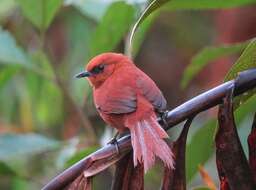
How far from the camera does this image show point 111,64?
2.89 m

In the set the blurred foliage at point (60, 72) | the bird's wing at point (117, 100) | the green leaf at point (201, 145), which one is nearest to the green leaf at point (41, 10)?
the blurred foliage at point (60, 72)

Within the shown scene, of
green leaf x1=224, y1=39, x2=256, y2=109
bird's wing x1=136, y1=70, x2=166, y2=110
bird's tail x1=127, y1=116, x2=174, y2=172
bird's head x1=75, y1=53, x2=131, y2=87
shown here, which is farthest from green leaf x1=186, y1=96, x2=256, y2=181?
green leaf x1=224, y1=39, x2=256, y2=109

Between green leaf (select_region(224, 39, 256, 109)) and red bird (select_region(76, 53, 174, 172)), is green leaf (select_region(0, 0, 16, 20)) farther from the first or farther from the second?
green leaf (select_region(224, 39, 256, 109))

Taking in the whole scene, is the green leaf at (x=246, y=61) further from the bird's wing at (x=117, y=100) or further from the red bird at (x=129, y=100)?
the bird's wing at (x=117, y=100)

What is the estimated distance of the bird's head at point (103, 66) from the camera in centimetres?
284

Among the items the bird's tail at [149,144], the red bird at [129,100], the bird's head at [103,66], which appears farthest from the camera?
the bird's head at [103,66]

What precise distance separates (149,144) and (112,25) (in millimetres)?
1063

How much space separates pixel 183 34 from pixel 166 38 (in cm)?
49

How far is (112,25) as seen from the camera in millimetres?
2727

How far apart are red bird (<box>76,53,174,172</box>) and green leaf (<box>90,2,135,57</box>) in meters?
0.07

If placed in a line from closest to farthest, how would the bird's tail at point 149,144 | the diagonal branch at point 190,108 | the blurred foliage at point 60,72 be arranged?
1. the diagonal branch at point 190,108
2. the bird's tail at point 149,144
3. the blurred foliage at point 60,72

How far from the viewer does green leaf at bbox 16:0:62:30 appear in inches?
107

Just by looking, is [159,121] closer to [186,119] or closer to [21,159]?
[186,119]

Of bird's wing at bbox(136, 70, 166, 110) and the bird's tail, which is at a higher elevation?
bird's wing at bbox(136, 70, 166, 110)
